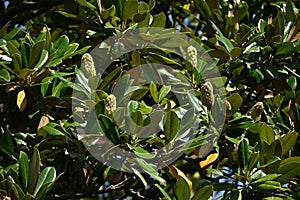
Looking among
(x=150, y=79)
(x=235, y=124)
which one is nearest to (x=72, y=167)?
(x=150, y=79)

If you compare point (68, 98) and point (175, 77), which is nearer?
point (68, 98)

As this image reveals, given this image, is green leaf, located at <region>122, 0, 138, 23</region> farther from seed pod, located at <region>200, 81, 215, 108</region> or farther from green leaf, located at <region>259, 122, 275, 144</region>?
green leaf, located at <region>259, 122, 275, 144</region>

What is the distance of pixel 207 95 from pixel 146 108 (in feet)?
0.61

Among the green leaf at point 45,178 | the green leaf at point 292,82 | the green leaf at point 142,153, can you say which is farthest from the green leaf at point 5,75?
the green leaf at point 292,82

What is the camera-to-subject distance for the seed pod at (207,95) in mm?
1866

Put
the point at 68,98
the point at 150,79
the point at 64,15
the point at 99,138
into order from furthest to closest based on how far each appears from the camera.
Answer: the point at 64,15
the point at 150,79
the point at 68,98
the point at 99,138

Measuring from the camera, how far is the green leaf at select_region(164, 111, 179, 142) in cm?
177

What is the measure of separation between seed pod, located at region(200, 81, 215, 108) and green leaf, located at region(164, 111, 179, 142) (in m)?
0.15

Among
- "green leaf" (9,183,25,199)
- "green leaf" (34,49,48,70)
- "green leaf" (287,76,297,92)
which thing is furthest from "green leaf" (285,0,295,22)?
"green leaf" (9,183,25,199)

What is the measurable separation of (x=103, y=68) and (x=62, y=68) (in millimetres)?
139

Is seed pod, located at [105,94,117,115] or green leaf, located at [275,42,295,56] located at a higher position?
seed pod, located at [105,94,117,115]

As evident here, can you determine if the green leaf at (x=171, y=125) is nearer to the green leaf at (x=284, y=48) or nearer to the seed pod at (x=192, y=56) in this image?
the seed pod at (x=192, y=56)

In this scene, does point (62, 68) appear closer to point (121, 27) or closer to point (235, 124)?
point (121, 27)

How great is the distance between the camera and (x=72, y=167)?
2041 millimetres
